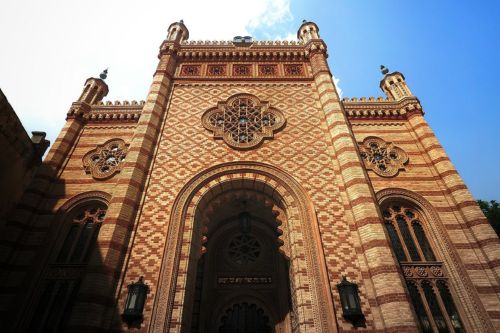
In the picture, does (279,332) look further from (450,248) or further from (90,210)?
(90,210)

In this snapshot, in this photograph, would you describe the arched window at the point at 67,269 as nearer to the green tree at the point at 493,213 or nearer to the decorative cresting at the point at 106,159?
the decorative cresting at the point at 106,159

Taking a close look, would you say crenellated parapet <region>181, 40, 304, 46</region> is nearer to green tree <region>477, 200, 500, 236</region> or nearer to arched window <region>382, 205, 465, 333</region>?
arched window <region>382, 205, 465, 333</region>

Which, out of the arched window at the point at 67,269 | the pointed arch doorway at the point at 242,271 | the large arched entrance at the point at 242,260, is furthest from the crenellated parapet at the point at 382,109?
the arched window at the point at 67,269

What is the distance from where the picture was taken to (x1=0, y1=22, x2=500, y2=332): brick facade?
7.05 meters

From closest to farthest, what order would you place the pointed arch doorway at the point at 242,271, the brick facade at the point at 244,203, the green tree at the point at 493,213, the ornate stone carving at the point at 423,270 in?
the brick facade at the point at 244,203 < the ornate stone carving at the point at 423,270 < the pointed arch doorway at the point at 242,271 < the green tree at the point at 493,213

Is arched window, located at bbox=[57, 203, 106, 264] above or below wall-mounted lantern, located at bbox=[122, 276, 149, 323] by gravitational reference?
above

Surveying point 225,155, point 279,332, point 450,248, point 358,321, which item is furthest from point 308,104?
point 279,332

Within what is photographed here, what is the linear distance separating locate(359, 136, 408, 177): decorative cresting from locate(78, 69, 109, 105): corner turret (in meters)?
11.6

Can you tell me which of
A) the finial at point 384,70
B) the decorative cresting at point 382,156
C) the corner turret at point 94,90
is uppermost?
the finial at point 384,70

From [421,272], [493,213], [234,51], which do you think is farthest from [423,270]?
[493,213]

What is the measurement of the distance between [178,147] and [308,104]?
212 inches

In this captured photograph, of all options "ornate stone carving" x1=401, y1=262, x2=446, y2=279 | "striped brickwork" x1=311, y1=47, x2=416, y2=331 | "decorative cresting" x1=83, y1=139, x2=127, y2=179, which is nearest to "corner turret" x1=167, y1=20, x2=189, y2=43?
"decorative cresting" x1=83, y1=139, x2=127, y2=179

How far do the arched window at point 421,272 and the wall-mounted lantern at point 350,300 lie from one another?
2.10 metres

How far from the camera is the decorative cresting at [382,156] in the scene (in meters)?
10.1
